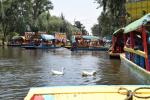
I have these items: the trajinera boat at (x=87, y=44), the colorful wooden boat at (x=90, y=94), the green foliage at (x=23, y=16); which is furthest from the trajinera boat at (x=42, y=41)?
the colorful wooden boat at (x=90, y=94)

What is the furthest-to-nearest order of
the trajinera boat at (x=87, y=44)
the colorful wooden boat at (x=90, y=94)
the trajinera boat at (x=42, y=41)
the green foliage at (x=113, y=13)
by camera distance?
the trajinera boat at (x=42, y=41)
the green foliage at (x=113, y=13)
the trajinera boat at (x=87, y=44)
the colorful wooden boat at (x=90, y=94)

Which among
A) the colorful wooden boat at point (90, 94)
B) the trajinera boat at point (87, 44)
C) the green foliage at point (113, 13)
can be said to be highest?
the green foliage at point (113, 13)

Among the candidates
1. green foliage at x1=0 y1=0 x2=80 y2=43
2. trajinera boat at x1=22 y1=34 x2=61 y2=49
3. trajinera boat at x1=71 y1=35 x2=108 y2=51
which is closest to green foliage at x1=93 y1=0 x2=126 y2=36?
trajinera boat at x1=71 y1=35 x2=108 y2=51

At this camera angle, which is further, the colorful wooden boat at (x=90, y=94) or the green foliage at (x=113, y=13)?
the green foliage at (x=113, y=13)

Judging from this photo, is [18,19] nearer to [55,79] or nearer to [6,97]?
[55,79]

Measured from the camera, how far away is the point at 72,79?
20.3m

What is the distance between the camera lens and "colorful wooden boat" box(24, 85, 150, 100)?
5.41 meters

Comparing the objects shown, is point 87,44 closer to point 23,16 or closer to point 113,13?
point 113,13

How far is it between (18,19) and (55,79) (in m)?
68.1

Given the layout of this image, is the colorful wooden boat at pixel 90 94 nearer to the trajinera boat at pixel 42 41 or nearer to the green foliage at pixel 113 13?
the green foliage at pixel 113 13

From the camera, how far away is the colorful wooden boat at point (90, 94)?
5.41m

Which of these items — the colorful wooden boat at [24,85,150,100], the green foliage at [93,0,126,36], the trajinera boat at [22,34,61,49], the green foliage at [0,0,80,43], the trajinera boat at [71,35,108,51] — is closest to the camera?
the colorful wooden boat at [24,85,150,100]

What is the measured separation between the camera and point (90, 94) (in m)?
5.53

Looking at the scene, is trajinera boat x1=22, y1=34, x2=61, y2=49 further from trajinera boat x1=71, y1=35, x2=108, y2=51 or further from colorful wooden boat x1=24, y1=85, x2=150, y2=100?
colorful wooden boat x1=24, y1=85, x2=150, y2=100
